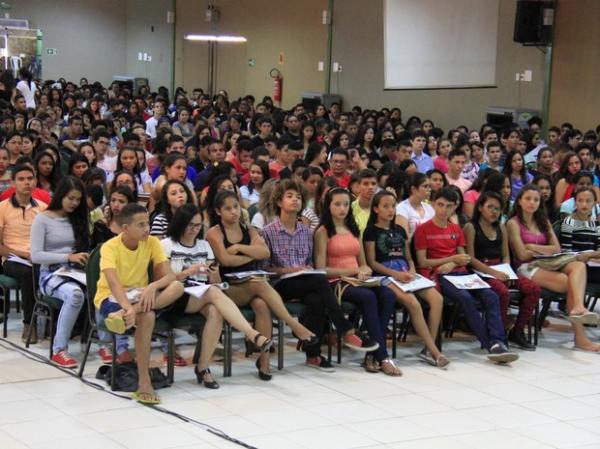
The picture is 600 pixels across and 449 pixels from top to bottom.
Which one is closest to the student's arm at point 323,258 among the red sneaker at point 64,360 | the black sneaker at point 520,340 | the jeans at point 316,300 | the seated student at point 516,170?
the jeans at point 316,300

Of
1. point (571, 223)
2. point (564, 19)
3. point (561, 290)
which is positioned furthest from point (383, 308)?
point (564, 19)

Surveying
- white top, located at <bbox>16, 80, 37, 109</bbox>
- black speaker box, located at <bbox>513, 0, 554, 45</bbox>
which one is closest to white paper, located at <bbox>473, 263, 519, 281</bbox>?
black speaker box, located at <bbox>513, 0, 554, 45</bbox>

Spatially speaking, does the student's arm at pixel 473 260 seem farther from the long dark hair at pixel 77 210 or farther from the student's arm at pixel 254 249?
the long dark hair at pixel 77 210

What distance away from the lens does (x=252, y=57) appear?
2264 centimetres

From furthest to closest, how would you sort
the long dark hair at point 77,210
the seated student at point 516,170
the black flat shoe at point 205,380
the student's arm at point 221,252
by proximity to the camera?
the seated student at point 516,170 → the long dark hair at point 77,210 → the student's arm at point 221,252 → the black flat shoe at point 205,380

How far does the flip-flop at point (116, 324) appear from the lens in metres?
5.38

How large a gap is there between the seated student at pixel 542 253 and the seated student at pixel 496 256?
0.40 ft

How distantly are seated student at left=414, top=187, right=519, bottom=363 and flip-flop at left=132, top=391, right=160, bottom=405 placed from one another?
92.7 inches

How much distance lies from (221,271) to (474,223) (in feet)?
6.77

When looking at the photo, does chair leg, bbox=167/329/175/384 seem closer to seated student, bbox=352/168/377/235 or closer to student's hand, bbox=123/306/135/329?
student's hand, bbox=123/306/135/329

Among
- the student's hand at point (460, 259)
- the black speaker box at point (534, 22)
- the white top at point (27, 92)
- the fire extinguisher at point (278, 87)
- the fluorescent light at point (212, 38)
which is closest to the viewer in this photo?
the student's hand at point (460, 259)

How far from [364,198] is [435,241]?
68 cm

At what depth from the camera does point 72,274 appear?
6.29 m

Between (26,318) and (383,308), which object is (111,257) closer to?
(26,318)
